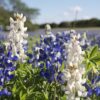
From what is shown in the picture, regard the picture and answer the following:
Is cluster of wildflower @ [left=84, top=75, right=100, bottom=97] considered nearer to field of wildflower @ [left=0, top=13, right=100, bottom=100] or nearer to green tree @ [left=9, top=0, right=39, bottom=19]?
field of wildflower @ [left=0, top=13, right=100, bottom=100]

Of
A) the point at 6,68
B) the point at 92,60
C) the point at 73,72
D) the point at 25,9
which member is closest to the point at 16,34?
the point at 6,68

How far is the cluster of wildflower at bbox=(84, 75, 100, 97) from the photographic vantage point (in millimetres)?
3964

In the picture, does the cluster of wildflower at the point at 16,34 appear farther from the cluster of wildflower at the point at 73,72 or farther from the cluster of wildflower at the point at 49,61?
the cluster of wildflower at the point at 73,72

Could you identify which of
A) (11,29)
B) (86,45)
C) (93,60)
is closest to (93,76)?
(93,60)

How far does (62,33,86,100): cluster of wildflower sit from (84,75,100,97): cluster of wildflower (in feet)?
2.83

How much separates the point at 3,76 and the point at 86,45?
2.50 meters

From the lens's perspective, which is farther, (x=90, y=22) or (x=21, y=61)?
(x=90, y=22)

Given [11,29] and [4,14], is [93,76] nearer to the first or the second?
[11,29]

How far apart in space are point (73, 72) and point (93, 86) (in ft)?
3.94

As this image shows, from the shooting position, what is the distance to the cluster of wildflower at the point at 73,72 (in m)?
2.91

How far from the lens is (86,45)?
657 centimetres

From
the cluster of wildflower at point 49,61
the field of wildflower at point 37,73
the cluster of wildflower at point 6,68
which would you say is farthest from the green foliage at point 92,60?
the cluster of wildflower at point 6,68

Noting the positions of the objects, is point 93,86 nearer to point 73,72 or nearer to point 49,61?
point 49,61

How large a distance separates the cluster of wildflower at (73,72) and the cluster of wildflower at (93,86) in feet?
2.83
